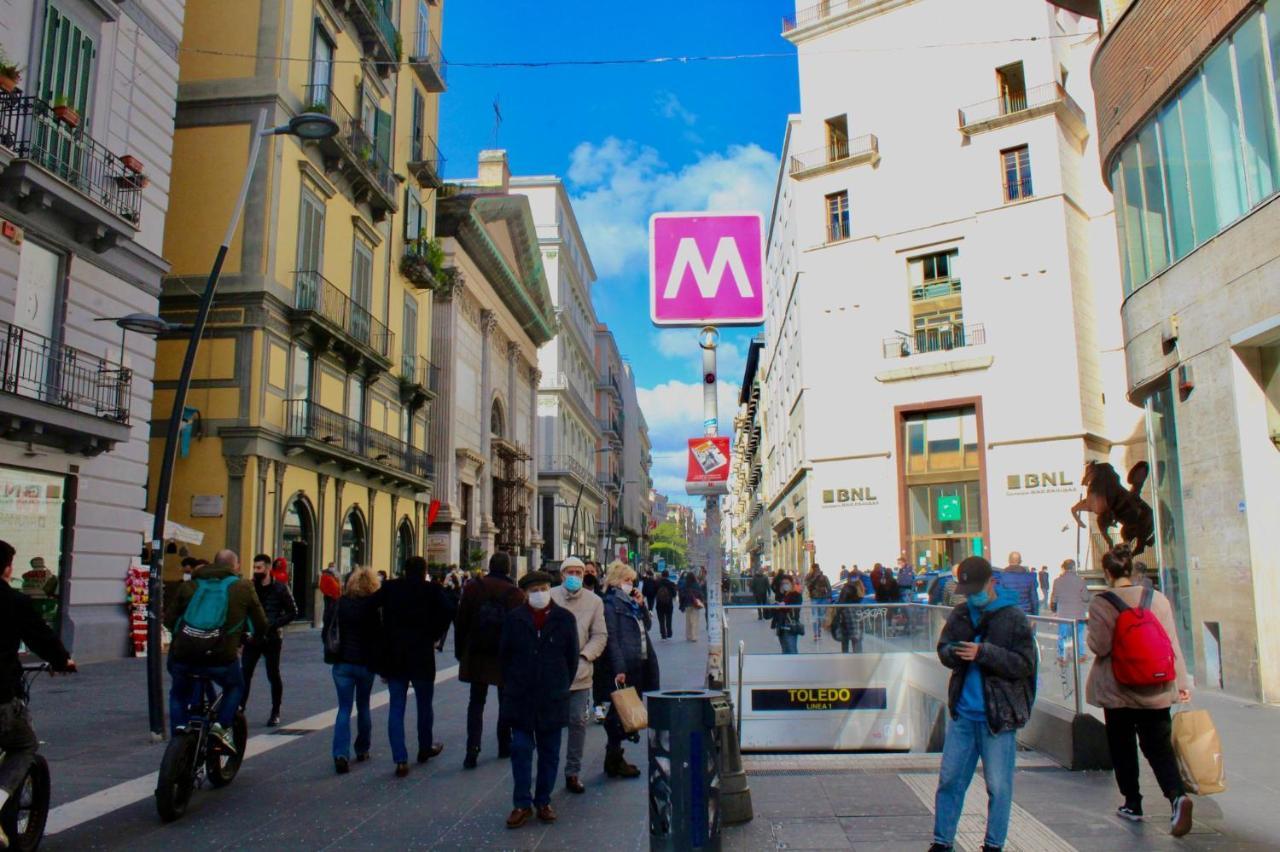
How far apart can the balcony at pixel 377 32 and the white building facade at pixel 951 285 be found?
17.1 meters

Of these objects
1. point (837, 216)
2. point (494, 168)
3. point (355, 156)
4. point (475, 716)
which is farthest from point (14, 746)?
point (494, 168)

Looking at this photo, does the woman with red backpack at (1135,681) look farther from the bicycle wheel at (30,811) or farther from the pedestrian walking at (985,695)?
the bicycle wheel at (30,811)

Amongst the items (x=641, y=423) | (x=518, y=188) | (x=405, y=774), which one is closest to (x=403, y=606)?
(x=405, y=774)

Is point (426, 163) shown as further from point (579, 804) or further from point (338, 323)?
point (579, 804)

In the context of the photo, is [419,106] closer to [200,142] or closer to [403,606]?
[200,142]

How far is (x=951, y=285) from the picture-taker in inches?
1452

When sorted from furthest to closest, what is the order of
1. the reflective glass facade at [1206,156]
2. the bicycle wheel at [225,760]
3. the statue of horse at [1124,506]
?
the statue of horse at [1124,506], the reflective glass facade at [1206,156], the bicycle wheel at [225,760]

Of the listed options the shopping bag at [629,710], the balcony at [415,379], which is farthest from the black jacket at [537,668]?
the balcony at [415,379]

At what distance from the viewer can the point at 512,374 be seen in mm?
50375

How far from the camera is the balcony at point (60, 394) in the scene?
1453 centimetres

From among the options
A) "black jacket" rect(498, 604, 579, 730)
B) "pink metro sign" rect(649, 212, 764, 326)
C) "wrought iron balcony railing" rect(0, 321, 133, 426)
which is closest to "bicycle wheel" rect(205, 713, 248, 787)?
"black jacket" rect(498, 604, 579, 730)

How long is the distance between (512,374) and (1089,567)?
2844 centimetres

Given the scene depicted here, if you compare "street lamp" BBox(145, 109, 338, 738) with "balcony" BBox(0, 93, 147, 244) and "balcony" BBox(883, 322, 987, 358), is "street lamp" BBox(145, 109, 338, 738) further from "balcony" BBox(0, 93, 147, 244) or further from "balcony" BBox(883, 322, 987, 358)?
"balcony" BBox(883, 322, 987, 358)

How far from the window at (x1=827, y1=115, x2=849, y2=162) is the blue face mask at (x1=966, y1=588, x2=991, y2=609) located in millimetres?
36574
